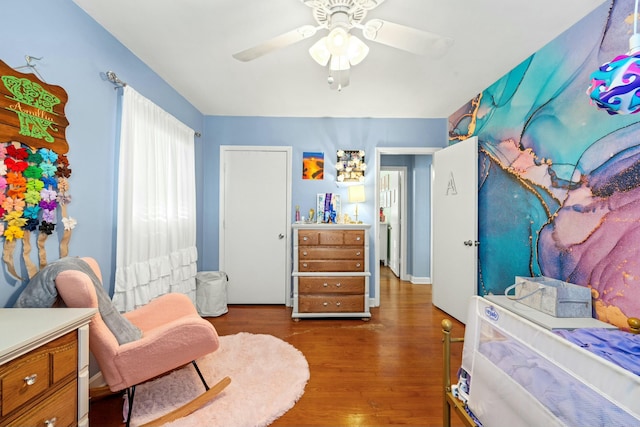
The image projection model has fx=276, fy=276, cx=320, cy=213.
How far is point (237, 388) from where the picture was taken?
1.94 m

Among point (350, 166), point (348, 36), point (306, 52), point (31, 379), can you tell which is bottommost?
point (31, 379)

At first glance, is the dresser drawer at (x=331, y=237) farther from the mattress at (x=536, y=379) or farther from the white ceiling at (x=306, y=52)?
the mattress at (x=536, y=379)

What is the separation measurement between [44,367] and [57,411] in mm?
224

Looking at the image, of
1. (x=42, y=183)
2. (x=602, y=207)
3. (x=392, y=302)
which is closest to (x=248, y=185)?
(x=42, y=183)

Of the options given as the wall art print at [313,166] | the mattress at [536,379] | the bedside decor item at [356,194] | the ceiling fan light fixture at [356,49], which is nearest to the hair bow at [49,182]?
the ceiling fan light fixture at [356,49]

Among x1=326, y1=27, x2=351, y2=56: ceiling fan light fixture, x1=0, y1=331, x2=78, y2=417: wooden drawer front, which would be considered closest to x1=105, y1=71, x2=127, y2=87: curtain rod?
x1=326, y1=27, x2=351, y2=56: ceiling fan light fixture

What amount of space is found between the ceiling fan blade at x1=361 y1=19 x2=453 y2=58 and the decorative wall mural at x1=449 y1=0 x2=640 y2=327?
3.96ft

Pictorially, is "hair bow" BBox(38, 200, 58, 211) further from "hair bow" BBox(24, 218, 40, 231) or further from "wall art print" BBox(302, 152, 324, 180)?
"wall art print" BBox(302, 152, 324, 180)

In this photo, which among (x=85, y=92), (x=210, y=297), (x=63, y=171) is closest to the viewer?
(x=63, y=171)

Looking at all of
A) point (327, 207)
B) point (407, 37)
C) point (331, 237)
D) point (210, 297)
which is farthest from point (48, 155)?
point (327, 207)

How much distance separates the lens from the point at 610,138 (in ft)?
5.55

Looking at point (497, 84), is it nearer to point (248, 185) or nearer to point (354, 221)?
point (354, 221)

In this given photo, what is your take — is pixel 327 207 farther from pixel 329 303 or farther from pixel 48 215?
pixel 48 215

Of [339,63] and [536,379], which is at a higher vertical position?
[339,63]
